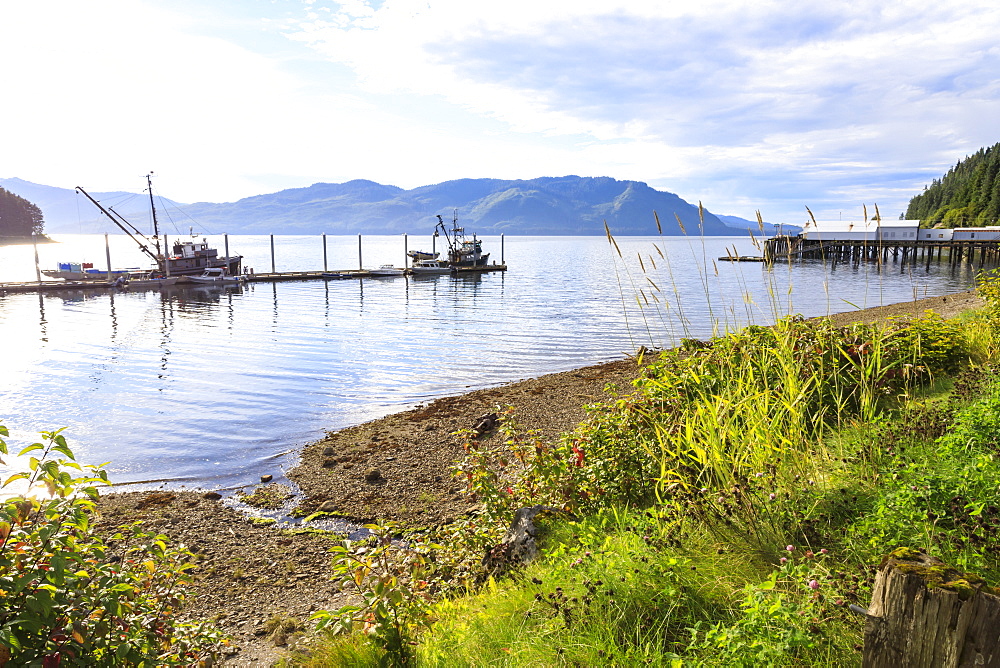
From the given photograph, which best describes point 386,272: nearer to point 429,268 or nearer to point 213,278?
point 429,268

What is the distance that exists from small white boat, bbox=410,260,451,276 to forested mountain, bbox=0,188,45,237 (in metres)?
135

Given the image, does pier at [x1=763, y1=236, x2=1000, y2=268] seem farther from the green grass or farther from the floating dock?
the green grass

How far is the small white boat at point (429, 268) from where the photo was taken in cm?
6619

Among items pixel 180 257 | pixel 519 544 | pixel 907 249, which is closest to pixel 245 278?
pixel 180 257

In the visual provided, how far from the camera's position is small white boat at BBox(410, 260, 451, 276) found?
217ft

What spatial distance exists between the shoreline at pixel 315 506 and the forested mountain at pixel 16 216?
588ft

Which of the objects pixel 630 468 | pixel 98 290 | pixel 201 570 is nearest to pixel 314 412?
pixel 201 570

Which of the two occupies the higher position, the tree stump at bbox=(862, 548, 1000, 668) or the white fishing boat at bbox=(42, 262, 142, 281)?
the white fishing boat at bbox=(42, 262, 142, 281)

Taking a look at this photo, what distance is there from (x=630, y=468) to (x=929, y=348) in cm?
377

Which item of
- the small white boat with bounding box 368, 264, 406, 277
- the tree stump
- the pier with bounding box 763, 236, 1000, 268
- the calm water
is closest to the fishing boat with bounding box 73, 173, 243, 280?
the calm water

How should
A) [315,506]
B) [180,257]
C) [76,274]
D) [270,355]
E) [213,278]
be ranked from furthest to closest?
[180,257], [213,278], [76,274], [270,355], [315,506]

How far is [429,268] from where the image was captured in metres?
67.8

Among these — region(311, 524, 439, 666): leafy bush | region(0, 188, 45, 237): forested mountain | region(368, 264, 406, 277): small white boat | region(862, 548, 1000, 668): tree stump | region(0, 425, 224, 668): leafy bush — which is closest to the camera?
region(862, 548, 1000, 668): tree stump

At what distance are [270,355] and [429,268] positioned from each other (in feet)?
152
